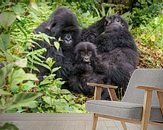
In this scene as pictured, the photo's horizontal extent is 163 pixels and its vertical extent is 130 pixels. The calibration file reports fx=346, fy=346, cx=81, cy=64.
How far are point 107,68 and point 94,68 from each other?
153mm

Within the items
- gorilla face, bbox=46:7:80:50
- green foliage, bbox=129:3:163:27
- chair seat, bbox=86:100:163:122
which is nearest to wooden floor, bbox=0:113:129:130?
gorilla face, bbox=46:7:80:50

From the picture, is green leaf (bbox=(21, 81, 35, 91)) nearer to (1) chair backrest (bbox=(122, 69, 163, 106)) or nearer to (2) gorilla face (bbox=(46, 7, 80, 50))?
(2) gorilla face (bbox=(46, 7, 80, 50))

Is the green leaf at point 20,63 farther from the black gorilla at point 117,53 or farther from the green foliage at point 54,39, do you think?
the black gorilla at point 117,53

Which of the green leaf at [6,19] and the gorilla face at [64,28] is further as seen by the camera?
the gorilla face at [64,28]

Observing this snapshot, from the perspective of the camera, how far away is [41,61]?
409 cm

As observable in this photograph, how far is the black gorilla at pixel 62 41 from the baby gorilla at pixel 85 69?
80 mm

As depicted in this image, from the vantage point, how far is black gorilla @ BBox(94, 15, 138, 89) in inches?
159

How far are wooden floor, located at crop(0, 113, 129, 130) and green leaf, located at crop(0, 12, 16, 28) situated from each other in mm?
3073

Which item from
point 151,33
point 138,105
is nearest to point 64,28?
point 151,33

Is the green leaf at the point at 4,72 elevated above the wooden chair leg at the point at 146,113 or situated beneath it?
elevated above

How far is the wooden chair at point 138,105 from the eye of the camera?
247 cm

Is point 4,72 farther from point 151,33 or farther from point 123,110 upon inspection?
point 151,33

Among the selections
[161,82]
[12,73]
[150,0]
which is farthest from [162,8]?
[12,73]

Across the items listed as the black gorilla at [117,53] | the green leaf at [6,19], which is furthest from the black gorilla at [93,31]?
the green leaf at [6,19]
